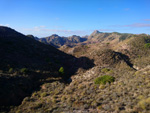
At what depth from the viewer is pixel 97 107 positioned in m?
11.2

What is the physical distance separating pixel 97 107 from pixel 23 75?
1848cm

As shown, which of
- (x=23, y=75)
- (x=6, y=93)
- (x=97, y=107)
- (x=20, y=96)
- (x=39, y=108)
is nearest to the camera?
(x=97, y=107)

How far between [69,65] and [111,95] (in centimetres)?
2663

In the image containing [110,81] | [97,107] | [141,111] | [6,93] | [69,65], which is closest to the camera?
[141,111]

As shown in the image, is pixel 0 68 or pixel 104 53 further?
pixel 104 53

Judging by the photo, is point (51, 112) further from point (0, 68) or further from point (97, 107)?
point (0, 68)

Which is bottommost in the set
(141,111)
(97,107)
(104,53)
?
(97,107)

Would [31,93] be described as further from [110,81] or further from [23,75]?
[110,81]

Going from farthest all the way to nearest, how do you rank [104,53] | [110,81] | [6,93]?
[104,53], [110,81], [6,93]

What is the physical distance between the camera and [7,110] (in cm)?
1316

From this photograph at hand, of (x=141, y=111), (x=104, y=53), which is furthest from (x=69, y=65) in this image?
(x=141, y=111)

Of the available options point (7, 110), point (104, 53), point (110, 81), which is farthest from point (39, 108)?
point (104, 53)

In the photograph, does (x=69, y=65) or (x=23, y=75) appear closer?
(x=23, y=75)

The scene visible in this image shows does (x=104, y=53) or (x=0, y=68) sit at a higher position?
(x=104, y=53)
